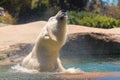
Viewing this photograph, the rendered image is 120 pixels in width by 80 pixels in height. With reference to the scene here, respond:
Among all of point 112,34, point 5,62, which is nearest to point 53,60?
point 5,62

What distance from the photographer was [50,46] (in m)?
9.58

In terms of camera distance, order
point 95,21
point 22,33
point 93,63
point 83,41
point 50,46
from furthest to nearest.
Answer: point 95,21 → point 22,33 → point 83,41 → point 93,63 → point 50,46

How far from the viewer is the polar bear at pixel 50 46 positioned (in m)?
9.34

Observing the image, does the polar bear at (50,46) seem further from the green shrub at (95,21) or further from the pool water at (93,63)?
the green shrub at (95,21)

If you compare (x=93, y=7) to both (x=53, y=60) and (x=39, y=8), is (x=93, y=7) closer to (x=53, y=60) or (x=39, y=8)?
(x=39, y=8)

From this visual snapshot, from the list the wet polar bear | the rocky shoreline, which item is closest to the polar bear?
the wet polar bear

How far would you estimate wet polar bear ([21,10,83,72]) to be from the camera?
934 cm

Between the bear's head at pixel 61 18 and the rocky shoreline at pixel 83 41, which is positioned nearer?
the bear's head at pixel 61 18

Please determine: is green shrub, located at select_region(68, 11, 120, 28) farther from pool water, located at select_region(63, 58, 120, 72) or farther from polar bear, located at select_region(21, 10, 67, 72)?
polar bear, located at select_region(21, 10, 67, 72)

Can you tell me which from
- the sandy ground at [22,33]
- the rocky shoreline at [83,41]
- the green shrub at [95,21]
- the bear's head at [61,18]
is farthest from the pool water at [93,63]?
the green shrub at [95,21]

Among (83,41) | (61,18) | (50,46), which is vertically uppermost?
(61,18)

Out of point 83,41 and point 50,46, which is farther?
point 83,41

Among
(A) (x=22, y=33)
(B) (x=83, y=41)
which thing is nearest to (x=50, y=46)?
(B) (x=83, y=41)

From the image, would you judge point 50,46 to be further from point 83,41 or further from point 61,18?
point 83,41
